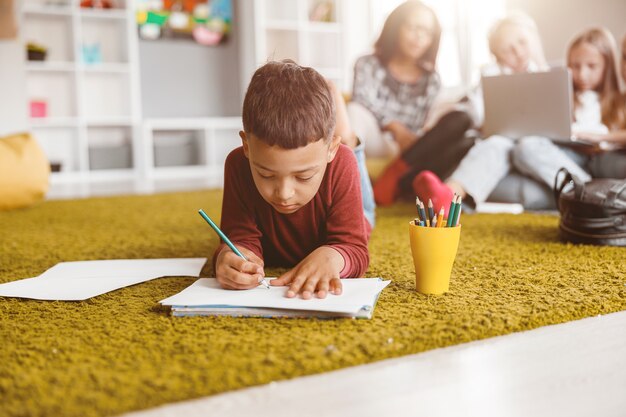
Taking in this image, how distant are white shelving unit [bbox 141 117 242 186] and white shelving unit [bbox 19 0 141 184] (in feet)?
0.42

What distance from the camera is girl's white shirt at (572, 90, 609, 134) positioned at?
2.30 metres

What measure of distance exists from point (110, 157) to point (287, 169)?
371 centimetres

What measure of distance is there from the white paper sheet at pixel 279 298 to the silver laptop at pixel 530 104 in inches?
51.8

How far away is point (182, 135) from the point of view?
4.83 metres

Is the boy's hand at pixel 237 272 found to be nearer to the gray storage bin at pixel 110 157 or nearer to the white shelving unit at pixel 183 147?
the white shelving unit at pixel 183 147

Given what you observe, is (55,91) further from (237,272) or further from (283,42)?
(237,272)

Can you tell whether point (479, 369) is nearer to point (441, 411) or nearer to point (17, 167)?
point (441, 411)

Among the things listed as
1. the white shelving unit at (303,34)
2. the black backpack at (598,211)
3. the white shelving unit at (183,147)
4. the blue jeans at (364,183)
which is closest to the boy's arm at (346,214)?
the blue jeans at (364,183)

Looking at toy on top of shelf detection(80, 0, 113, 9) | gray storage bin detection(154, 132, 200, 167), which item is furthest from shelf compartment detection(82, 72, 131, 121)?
toy on top of shelf detection(80, 0, 113, 9)

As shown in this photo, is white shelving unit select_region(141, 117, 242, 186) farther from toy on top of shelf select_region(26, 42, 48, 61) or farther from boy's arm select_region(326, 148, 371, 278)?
boy's arm select_region(326, 148, 371, 278)

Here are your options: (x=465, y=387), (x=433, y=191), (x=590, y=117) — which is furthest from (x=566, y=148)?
(x=465, y=387)

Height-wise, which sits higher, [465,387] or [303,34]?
[303,34]

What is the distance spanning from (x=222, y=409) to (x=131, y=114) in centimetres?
406

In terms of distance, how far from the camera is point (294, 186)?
1.05m
